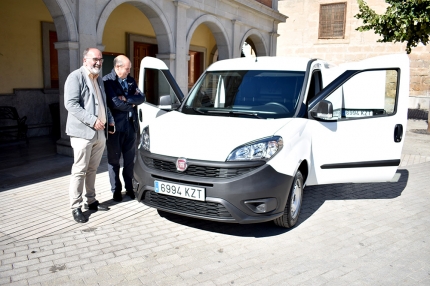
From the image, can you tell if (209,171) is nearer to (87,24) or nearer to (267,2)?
(87,24)

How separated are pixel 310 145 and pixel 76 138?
267 centimetres

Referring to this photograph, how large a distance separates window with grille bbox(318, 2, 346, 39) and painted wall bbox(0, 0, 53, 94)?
1945cm

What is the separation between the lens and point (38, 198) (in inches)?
213

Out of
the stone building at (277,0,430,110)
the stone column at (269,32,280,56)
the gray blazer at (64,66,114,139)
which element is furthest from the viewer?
the stone building at (277,0,430,110)

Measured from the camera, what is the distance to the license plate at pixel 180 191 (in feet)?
12.7

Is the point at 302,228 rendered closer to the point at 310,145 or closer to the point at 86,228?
the point at 310,145

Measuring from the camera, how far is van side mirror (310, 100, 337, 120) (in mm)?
4645

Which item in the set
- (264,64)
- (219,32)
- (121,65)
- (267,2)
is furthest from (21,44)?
(267,2)

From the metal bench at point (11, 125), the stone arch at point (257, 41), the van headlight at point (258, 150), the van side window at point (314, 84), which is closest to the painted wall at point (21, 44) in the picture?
the metal bench at point (11, 125)

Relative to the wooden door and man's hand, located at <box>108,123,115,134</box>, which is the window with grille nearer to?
the wooden door

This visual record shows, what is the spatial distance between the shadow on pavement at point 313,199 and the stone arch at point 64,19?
181 inches

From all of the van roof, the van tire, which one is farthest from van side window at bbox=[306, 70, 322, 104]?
the van tire

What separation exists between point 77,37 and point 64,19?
16.2 inches

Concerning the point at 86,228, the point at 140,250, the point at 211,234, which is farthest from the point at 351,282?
the point at 86,228
